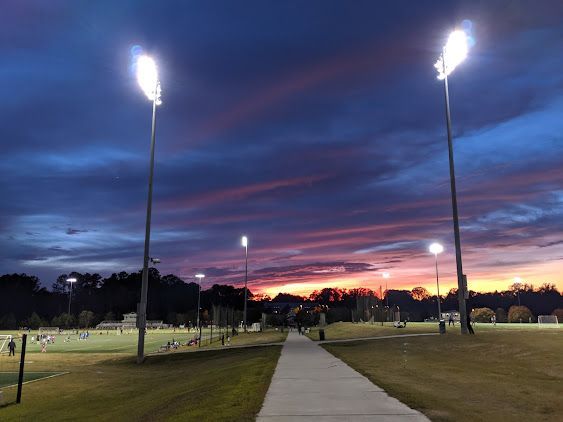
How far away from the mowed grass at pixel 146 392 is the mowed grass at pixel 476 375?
349 centimetres

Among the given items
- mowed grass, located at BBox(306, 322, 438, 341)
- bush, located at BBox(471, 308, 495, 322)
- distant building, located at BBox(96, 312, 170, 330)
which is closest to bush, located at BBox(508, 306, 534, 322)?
bush, located at BBox(471, 308, 495, 322)

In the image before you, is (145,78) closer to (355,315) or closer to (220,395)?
(220,395)

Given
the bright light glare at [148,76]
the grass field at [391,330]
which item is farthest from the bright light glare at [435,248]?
the bright light glare at [148,76]

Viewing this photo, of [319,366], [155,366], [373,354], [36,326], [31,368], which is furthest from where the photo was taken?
[36,326]

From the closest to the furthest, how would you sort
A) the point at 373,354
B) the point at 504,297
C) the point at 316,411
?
the point at 316,411, the point at 373,354, the point at 504,297

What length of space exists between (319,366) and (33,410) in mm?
9688

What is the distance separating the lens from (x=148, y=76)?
30.7 metres

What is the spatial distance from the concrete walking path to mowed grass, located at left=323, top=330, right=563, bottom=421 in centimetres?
45

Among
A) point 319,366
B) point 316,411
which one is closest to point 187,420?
point 316,411

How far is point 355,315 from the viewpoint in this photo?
108 metres

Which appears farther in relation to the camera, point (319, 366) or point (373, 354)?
point (373, 354)

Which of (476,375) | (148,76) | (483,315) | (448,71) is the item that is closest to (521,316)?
(483,315)

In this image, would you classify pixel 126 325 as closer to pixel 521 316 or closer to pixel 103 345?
pixel 103 345

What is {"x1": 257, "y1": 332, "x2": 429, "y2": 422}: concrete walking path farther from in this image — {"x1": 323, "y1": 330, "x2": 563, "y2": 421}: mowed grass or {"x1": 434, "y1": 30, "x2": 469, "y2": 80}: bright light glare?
{"x1": 434, "y1": 30, "x2": 469, "y2": 80}: bright light glare
